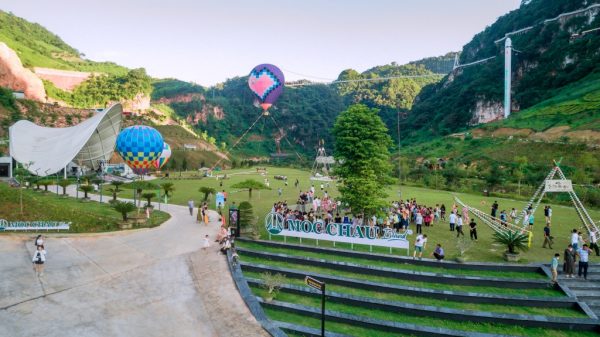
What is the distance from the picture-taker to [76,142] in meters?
39.6

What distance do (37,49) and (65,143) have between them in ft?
292

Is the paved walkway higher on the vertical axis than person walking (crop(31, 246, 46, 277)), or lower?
lower

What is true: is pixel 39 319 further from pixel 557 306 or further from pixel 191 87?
pixel 191 87

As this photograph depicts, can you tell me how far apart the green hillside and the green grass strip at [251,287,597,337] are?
10113cm

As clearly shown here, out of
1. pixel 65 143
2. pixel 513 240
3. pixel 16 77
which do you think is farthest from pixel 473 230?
pixel 16 77

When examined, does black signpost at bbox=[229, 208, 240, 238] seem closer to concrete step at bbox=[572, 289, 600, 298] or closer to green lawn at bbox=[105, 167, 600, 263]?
green lawn at bbox=[105, 167, 600, 263]

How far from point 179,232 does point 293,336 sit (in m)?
10.6

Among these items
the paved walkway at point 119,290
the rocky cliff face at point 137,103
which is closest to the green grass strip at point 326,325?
the paved walkway at point 119,290

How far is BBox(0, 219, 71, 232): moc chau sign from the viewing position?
57.1 feet

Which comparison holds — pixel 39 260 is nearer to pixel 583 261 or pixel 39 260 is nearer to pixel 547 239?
pixel 583 261

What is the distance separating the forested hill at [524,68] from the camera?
286 ft

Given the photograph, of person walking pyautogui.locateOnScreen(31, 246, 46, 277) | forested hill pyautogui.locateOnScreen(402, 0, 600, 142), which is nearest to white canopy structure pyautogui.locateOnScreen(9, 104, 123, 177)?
person walking pyautogui.locateOnScreen(31, 246, 46, 277)

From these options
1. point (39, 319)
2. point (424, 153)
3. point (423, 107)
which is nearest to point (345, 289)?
point (39, 319)

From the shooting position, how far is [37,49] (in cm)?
10838
